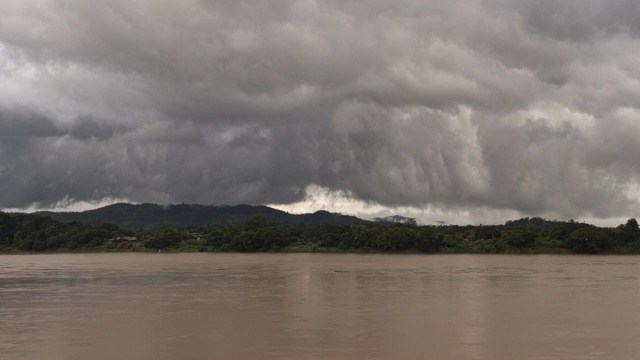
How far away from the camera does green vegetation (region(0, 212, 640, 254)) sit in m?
106

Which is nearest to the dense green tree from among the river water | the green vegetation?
the green vegetation

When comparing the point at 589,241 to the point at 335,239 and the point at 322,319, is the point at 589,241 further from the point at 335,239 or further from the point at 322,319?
the point at 322,319

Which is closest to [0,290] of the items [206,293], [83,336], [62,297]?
[62,297]

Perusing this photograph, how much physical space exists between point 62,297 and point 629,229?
101 meters

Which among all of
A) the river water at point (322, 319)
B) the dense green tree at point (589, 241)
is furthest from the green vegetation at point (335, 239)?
the river water at point (322, 319)

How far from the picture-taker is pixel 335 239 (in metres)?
117

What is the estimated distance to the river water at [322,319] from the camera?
2080cm

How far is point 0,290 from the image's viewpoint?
146ft

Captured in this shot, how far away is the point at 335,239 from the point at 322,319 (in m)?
89.6

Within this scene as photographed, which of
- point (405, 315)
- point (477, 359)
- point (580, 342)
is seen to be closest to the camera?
point (477, 359)

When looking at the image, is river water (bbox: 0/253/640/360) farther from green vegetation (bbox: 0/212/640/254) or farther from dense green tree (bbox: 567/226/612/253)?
green vegetation (bbox: 0/212/640/254)

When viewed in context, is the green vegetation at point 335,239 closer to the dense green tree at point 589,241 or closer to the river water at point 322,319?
the dense green tree at point 589,241

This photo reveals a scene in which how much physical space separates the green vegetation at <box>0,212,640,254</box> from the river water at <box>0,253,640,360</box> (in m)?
59.4

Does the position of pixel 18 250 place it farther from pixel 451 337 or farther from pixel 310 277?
pixel 451 337
